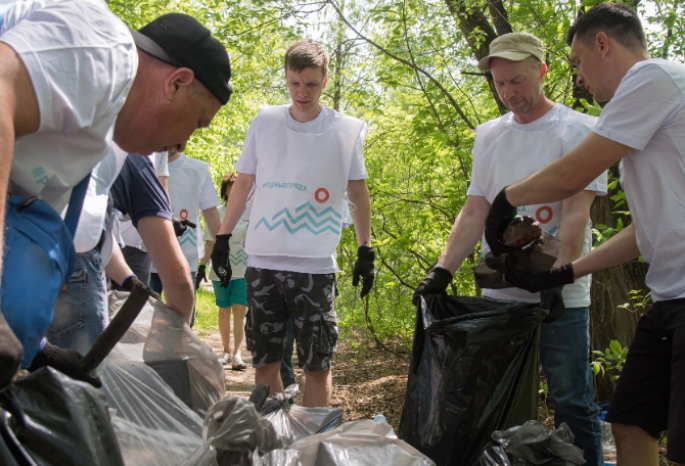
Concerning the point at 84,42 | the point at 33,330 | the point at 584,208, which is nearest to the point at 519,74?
the point at 584,208

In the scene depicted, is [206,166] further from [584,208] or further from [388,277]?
[584,208]

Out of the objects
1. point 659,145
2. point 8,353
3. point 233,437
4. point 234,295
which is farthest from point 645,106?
point 234,295

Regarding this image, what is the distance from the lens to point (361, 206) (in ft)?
12.4

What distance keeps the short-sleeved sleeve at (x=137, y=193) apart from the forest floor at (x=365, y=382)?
2499 mm

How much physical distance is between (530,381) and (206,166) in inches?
140

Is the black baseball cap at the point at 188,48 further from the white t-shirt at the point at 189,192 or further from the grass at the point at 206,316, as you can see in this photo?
the grass at the point at 206,316

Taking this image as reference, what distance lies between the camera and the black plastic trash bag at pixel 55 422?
3.72ft

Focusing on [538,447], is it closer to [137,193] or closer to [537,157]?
[537,157]

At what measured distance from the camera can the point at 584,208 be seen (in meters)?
2.72

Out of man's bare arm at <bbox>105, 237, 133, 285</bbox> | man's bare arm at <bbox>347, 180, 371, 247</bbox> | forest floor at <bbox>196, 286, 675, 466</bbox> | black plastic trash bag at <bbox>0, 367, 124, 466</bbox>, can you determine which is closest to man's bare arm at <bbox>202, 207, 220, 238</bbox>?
forest floor at <bbox>196, 286, 675, 466</bbox>

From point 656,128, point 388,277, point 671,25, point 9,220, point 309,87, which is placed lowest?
point 388,277

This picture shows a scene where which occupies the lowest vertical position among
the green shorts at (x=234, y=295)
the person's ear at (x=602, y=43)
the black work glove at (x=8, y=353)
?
the green shorts at (x=234, y=295)

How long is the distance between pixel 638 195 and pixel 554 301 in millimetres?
541

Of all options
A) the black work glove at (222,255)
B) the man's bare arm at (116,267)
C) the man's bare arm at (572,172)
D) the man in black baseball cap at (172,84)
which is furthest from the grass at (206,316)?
the man in black baseball cap at (172,84)
